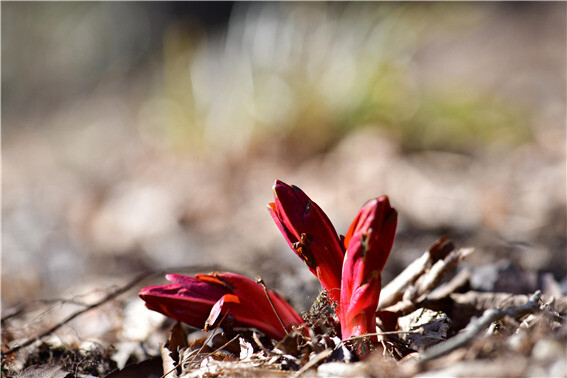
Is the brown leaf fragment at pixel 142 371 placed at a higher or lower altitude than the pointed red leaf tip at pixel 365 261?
lower

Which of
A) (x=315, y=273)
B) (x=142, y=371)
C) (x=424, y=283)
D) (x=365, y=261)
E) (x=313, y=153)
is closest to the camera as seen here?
(x=365, y=261)

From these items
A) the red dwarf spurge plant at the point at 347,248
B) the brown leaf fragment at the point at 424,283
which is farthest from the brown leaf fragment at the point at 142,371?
the brown leaf fragment at the point at 424,283

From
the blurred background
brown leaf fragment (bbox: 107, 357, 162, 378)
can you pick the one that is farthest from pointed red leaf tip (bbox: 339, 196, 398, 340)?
the blurred background

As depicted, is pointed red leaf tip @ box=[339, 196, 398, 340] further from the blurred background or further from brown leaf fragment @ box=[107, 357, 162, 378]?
the blurred background

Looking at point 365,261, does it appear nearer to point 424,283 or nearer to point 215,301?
point 215,301

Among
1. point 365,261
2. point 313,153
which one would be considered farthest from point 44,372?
point 313,153

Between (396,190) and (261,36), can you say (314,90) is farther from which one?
(396,190)

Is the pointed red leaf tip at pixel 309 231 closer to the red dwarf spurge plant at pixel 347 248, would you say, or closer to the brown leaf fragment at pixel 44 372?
the red dwarf spurge plant at pixel 347 248

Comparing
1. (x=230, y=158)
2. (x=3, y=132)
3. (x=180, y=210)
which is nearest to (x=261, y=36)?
(x=230, y=158)
